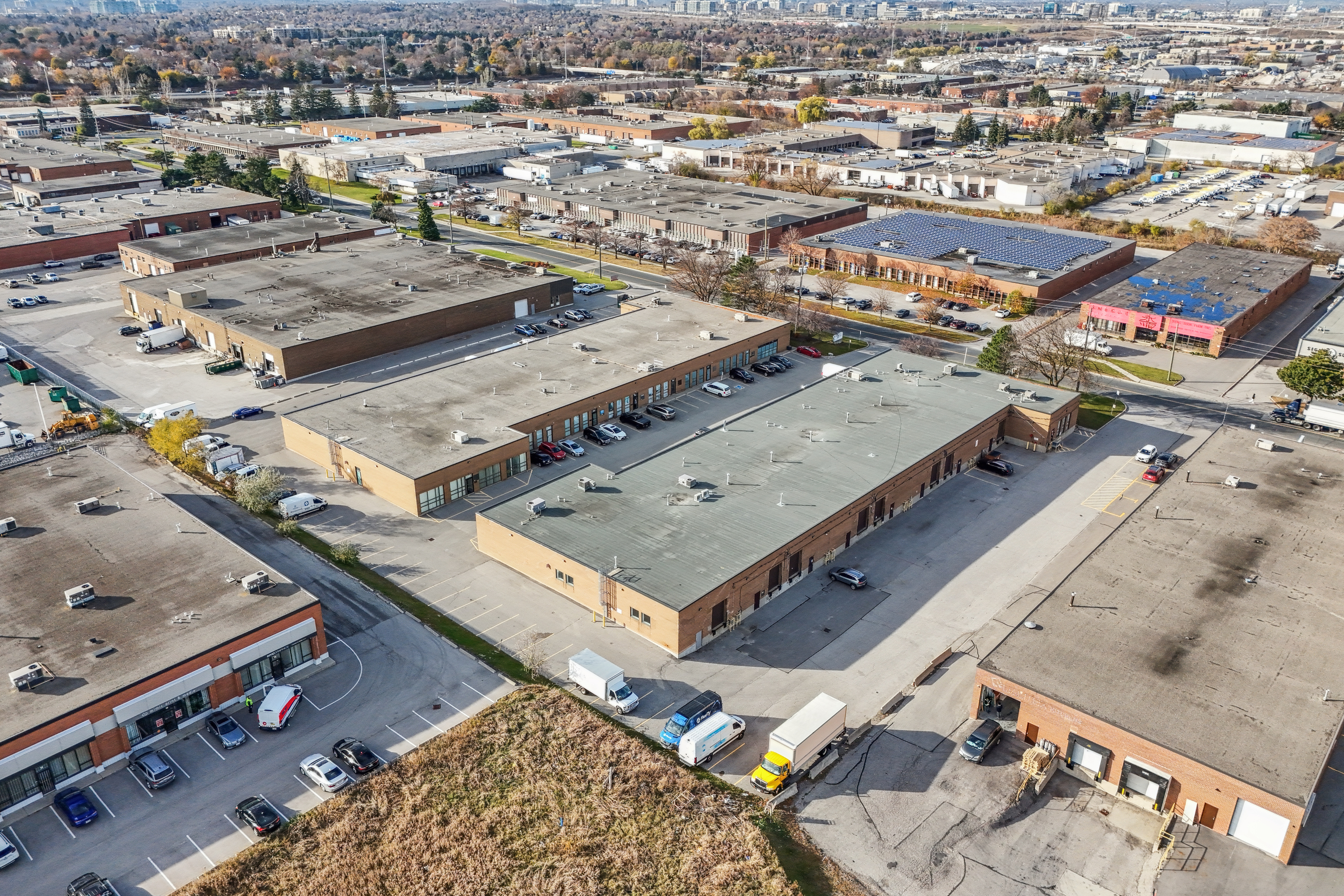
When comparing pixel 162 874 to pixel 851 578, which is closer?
pixel 162 874

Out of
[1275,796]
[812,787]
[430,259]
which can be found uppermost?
[430,259]

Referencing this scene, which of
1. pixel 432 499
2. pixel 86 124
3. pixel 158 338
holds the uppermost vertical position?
pixel 86 124

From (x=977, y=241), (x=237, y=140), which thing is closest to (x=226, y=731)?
(x=977, y=241)

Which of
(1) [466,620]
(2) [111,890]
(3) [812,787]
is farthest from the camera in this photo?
(1) [466,620]

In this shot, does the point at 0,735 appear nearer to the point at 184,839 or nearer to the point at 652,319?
the point at 184,839

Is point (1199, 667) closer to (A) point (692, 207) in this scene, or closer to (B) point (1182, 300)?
(B) point (1182, 300)

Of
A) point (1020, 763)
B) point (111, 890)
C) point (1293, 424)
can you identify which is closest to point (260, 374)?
point (111, 890)

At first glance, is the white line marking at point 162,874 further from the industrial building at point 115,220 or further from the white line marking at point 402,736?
the industrial building at point 115,220

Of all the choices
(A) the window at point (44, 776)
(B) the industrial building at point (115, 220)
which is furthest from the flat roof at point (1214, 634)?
(B) the industrial building at point (115, 220)
